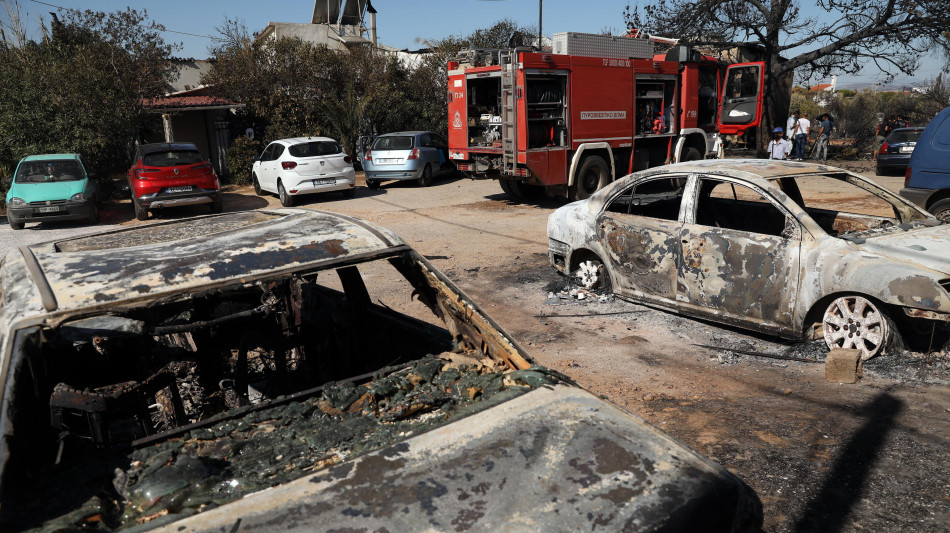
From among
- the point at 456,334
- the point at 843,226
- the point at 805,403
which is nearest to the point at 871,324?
the point at 805,403

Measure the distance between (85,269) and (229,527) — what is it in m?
1.53

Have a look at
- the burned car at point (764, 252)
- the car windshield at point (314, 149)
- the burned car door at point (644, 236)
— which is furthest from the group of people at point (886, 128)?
the burned car door at point (644, 236)

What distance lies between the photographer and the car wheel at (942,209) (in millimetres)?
8266

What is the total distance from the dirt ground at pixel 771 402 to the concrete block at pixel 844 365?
8 cm

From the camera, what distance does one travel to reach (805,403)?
4582 millimetres

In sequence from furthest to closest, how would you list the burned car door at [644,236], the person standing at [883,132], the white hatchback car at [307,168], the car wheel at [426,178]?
the person standing at [883,132], the car wheel at [426,178], the white hatchback car at [307,168], the burned car door at [644,236]

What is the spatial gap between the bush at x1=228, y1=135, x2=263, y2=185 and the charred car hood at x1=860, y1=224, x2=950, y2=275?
19344mm

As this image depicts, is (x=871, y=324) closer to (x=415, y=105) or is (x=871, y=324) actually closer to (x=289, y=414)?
(x=289, y=414)

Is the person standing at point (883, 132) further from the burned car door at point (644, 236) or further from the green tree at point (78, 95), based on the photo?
the green tree at point (78, 95)

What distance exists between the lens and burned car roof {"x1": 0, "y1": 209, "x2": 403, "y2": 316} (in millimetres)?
2689

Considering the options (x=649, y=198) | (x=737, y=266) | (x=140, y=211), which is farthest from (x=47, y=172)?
(x=737, y=266)

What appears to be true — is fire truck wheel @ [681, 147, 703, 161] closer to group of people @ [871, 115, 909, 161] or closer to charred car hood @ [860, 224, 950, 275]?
group of people @ [871, 115, 909, 161]

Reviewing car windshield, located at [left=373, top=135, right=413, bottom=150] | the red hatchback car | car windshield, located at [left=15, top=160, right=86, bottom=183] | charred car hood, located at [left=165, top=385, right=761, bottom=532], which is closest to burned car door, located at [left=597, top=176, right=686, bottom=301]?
charred car hood, located at [left=165, top=385, right=761, bottom=532]

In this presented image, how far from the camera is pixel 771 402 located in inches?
183
